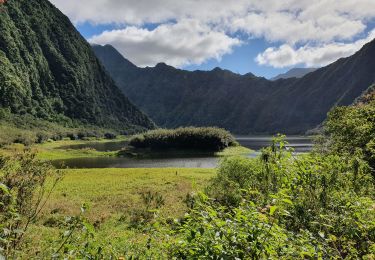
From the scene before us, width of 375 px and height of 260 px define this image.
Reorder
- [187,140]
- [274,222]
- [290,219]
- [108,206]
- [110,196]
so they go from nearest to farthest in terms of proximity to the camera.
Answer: [274,222] < [290,219] < [108,206] < [110,196] < [187,140]

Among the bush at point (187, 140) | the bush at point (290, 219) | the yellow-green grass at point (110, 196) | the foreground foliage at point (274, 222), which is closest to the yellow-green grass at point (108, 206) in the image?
the yellow-green grass at point (110, 196)

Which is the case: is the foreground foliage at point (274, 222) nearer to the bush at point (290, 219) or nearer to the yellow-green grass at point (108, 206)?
the bush at point (290, 219)

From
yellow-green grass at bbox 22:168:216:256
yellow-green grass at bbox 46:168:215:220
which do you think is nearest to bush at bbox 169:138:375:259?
yellow-green grass at bbox 22:168:216:256

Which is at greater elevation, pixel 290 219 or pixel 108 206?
pixel 290 219

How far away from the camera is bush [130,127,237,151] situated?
140 m

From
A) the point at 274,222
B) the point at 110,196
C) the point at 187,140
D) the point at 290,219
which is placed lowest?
the point at 110,196

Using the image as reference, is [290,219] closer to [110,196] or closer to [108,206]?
[108,206]

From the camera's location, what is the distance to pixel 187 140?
143125mm

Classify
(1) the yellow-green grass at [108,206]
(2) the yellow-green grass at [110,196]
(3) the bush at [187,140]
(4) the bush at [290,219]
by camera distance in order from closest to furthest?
1. (4) the bush at [290,219]
2. (1) the yellow-green grass at [108,206]
3. (2) the yellow-green grass at [110,196]
4. (3) the bush at [187,140]

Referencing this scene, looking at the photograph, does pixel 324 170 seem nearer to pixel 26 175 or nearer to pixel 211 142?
pixel 26 175

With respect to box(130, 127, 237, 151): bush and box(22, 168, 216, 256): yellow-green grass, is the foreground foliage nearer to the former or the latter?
box(22, 168, 216, 256): yellow-green grass

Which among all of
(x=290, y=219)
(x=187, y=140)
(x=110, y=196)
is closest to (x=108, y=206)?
(x=110, y=196)

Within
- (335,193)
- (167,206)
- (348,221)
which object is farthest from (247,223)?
(167,206)

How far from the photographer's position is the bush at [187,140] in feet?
458
